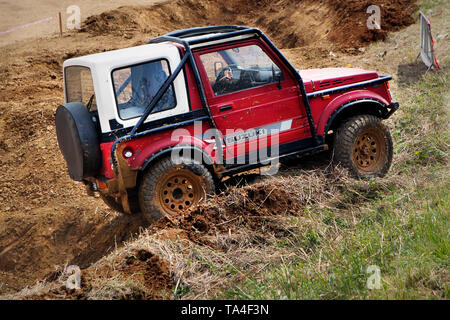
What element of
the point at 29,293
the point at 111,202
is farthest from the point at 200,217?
the point at 29,293

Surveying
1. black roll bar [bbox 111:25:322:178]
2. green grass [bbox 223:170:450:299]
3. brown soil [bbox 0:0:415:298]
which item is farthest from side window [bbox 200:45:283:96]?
green grass [bbox 223:170:450:299]

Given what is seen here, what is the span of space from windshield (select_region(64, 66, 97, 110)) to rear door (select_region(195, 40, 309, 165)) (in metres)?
1.26

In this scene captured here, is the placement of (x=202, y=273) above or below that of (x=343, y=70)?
below

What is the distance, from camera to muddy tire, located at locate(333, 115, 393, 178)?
20.5 feet

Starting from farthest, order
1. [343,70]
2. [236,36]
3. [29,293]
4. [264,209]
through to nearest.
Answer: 1. [343,70]
2. [236,36]
3. [264,209]
4. [29,293]

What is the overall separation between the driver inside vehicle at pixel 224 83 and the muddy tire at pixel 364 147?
1.53 metres

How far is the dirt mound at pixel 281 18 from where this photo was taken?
13680 mm

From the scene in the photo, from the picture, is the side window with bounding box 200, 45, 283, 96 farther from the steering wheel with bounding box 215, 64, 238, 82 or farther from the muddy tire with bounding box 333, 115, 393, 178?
the muddy tire with bounding box 333, 115, 393, 178

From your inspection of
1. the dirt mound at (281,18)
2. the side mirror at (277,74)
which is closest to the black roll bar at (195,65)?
the side mirror at (277,74)

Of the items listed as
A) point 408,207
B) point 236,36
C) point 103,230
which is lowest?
point 103,230

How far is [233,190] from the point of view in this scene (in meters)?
5.77

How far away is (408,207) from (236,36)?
8.88ft

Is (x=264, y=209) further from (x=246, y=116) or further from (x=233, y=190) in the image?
(x=246, y=116)

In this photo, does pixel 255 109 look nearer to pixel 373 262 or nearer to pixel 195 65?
pixel 195 65
